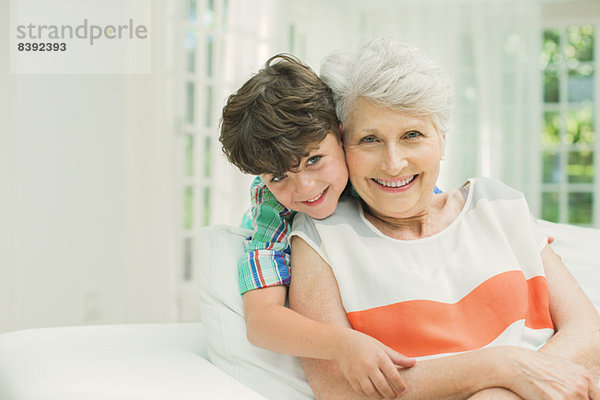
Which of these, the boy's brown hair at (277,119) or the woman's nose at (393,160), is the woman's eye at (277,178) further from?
the woman's nose at (393,160)

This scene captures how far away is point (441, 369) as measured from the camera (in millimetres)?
1114

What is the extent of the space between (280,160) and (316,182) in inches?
4.0

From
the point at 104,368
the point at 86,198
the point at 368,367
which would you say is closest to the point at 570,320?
the point at 368,367

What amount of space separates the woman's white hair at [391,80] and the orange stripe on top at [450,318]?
406 mm

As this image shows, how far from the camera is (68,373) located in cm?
105

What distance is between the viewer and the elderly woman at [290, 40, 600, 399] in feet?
4.04

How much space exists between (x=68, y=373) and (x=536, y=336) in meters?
0.99

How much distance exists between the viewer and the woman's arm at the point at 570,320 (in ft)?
3.86

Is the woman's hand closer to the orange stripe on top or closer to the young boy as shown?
the orange stripe on top

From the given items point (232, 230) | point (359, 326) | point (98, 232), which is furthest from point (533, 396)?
point (98, 232)

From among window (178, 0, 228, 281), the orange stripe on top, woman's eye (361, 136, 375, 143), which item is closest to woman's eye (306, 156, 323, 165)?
woman's eye (361, 136, 375, 143)

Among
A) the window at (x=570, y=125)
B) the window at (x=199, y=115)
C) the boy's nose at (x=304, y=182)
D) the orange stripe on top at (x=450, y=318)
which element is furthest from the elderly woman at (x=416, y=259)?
the window at (x=570, y=125)

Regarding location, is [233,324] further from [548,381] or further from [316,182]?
[548,381]

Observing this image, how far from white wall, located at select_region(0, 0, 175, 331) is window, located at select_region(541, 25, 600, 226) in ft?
13.5
